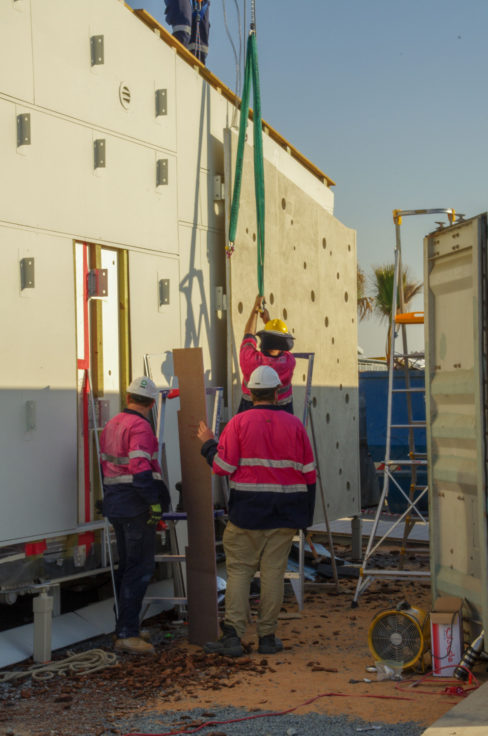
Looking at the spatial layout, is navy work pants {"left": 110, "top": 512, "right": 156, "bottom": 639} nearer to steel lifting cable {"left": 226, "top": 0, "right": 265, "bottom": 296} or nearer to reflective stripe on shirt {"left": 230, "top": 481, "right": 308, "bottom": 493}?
reflective stripe on shirt {"left": 230, "top": 481, "right": 308, "bottom": 493}

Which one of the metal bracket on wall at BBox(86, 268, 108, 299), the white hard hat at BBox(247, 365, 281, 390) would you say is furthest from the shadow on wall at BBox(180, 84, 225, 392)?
the white hard hat at BBox(247, 365, 281, 390)

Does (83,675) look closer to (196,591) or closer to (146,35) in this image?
(196,591)

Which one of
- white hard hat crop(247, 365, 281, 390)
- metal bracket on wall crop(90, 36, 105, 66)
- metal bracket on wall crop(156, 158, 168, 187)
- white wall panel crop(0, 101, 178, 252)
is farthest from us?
metal bracket on wall crop(156, 158, 168, 187)

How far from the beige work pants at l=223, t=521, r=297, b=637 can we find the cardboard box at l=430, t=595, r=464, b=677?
1340mm

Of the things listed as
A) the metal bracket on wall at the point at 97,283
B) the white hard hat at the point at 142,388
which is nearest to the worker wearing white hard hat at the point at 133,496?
the white hard hat at the point at 142,388

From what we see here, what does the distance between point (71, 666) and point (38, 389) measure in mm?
1933

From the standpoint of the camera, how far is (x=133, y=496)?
21.6ft

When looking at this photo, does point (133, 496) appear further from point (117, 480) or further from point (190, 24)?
point (190, 24)

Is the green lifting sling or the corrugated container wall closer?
the corrugated container wall

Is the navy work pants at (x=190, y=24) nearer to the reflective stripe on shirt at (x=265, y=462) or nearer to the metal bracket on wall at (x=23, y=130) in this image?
the metal bracket on wall at (x=23, y=130)

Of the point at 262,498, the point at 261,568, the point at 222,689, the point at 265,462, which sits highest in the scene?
the point at 265,462

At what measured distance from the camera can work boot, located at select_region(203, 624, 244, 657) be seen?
6.42 metres

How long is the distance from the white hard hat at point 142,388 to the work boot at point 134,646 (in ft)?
5.87

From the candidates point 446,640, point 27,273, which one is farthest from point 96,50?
point 446,640
